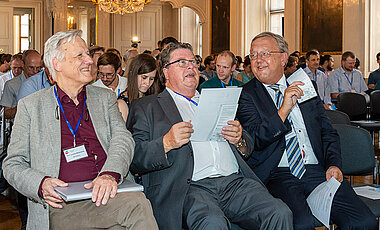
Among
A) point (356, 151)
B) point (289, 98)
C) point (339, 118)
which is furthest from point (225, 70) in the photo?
point (289, 98)

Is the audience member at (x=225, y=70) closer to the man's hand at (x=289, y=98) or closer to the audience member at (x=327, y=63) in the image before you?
the man's hand at (x=289, y=98)

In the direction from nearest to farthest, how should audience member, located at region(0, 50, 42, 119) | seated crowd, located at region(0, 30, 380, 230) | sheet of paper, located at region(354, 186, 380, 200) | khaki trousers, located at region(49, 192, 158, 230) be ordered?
khaki trousers, located at region(49, 192, 158, 230)
seated crowd, located at region(0, 30, 380, 230)
sheet of paper, located at region(354, 186, 380, 200)
audience member, located at region(0, 50, 42, 119)

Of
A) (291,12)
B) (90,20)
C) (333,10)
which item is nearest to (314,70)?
(333,10)

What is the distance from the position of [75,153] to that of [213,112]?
2.60 feet

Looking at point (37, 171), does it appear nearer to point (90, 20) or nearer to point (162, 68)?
point (162, 68)

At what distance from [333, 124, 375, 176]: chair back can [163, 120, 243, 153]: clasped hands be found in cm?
110

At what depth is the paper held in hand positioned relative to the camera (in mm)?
2125

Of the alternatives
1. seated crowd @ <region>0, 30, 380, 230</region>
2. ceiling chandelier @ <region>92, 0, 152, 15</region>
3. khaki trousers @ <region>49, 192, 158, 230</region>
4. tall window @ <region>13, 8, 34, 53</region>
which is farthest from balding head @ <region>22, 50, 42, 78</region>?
tall window @ <region>13, 8, 34, 53</region>

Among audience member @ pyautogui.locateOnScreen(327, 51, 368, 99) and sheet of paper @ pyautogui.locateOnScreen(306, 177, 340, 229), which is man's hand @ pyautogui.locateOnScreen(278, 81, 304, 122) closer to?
sheet of paper @ pyautogui.locateOnScreen(306, 177, 340, 229)

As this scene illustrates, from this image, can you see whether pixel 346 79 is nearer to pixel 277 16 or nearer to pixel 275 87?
pixel 275 87

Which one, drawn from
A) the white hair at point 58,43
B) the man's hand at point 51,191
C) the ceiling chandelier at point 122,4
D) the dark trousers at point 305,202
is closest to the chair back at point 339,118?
the dark trousers at point 305,202

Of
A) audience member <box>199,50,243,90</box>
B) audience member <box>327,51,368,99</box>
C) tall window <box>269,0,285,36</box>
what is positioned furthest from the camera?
tall window <box>269,0,285,36</box>

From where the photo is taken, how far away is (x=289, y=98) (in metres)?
2.98

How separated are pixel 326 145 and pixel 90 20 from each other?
17042mm
